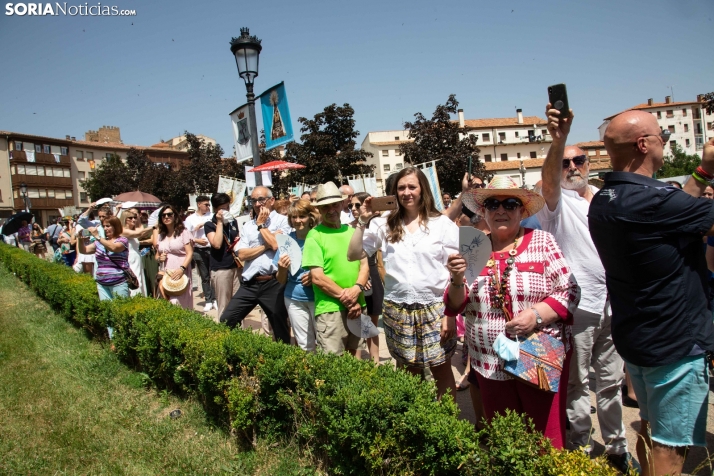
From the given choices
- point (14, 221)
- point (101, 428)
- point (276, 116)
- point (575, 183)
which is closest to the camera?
point (575, 183)

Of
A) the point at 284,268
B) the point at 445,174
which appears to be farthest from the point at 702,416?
the point at 445,174

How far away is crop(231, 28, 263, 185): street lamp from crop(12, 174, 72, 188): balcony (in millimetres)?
70244

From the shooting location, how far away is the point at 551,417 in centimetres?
263

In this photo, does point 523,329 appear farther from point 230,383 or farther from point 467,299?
point 230,383

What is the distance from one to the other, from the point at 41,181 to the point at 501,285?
8193cm

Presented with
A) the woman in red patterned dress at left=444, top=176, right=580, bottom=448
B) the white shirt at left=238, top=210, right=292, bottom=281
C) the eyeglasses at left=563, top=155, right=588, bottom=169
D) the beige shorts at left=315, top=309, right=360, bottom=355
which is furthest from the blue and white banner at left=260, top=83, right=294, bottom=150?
the woman in red patterned dress at left=444, top=176, right=580, bottom=448

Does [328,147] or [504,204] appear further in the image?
[328,147]

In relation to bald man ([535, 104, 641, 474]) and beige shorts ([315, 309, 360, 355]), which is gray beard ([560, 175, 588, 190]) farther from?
beige shorts ([315, 309, 360, 355])

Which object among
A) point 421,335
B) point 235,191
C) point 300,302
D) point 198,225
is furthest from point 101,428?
point 235,191

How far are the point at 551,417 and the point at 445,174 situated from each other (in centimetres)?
3043

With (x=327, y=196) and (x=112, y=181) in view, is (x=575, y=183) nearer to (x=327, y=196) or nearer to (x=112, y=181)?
(x=327, y=196)

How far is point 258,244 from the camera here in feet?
18.1

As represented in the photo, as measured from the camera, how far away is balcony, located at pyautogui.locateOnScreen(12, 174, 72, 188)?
65.8 metres

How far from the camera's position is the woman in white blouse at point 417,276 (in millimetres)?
3314
